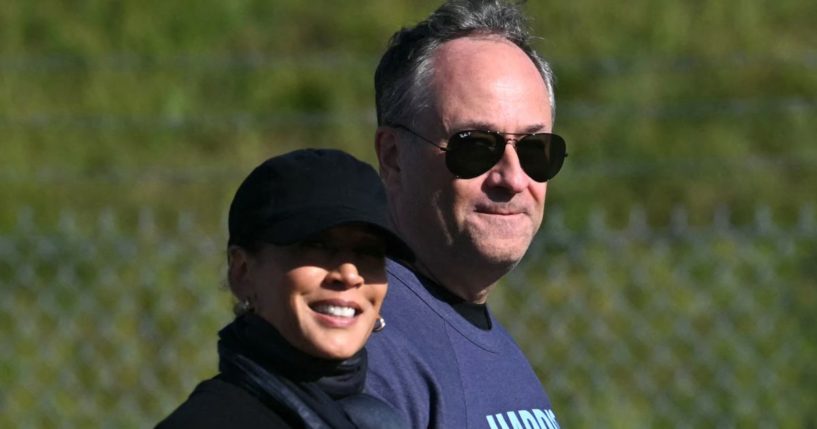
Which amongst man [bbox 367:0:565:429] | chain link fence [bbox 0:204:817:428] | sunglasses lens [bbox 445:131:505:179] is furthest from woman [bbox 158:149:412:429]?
chain link fence [bbox 0:204:817:428]

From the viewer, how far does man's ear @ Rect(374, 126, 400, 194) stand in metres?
3.62

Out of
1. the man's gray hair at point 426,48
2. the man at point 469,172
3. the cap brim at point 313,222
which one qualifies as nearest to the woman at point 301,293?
the cap brim at point 313,222

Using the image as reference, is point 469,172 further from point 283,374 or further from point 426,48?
point 283,374

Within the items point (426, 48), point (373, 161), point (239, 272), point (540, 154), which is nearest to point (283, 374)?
point (239, 272)

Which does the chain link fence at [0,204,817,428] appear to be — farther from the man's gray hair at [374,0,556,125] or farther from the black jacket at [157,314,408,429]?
the black jacket at [157,314,408,429]

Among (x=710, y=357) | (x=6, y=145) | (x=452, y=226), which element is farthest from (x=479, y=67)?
(x=6, y=145)

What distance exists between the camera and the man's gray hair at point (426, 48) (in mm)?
3582

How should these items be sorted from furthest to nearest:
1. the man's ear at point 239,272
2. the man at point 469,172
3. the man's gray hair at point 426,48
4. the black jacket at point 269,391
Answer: the man's gray hair at point 426,48 → the man at point 469,172 → the man's ear at point 239,272 → the black jacket at point 269,391

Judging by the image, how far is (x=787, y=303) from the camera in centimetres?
702

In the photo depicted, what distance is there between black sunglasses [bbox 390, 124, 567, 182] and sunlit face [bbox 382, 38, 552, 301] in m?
0.02

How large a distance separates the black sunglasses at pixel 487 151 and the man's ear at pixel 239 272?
919 millimetres

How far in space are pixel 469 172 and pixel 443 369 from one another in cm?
46

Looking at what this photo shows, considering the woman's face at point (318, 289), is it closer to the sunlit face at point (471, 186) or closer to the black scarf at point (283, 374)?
the black scarf at point (283, 374)

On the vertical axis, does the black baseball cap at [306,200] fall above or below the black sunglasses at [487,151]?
above
